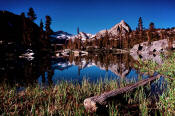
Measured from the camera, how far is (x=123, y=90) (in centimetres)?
505

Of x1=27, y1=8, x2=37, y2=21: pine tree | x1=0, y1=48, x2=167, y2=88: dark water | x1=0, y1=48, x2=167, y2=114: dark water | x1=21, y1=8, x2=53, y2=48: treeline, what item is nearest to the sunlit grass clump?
x1=0, y1=48, x2=167, y2=114: dark water

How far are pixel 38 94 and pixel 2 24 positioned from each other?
102463mm

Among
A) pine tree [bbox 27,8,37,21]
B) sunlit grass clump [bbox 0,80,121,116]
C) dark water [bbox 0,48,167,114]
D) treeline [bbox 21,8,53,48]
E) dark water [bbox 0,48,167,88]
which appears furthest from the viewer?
pine tree [bbox 27,8,37,21]

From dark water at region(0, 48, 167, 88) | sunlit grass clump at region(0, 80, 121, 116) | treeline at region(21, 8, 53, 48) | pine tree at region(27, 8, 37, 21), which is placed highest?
pine tree at region(27, 8, 37, 21)

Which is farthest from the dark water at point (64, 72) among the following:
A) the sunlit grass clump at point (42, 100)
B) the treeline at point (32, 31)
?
the treeline at point (32, 31)

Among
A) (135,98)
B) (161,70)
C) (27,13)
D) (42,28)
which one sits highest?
(27,13)

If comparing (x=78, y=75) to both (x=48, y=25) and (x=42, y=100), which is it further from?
(x=48, y=25)

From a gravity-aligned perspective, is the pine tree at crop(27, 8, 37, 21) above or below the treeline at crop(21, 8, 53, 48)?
above

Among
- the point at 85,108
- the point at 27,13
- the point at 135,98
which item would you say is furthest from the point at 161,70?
the point at 27,13

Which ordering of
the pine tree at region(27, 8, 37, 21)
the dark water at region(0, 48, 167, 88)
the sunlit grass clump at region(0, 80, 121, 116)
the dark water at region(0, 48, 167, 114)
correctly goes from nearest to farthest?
1. the sunlit grass clump at region(0, 80, 121, 116)
2. the dark water at region(0, 48, 167, 114)
3. the dark water at region(0, 48, 167, 88)
4. the pine tree at region(27, 8, 37, 21)

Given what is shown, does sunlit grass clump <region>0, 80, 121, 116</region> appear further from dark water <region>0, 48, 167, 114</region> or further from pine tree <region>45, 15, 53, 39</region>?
pine tree <region>45, 15, 53, 39</region>

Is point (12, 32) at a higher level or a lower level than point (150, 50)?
higher

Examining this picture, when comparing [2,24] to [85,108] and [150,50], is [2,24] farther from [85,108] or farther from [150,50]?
[85,108]

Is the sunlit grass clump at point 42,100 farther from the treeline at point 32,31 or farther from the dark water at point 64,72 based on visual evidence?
the treeline at point 32,31
